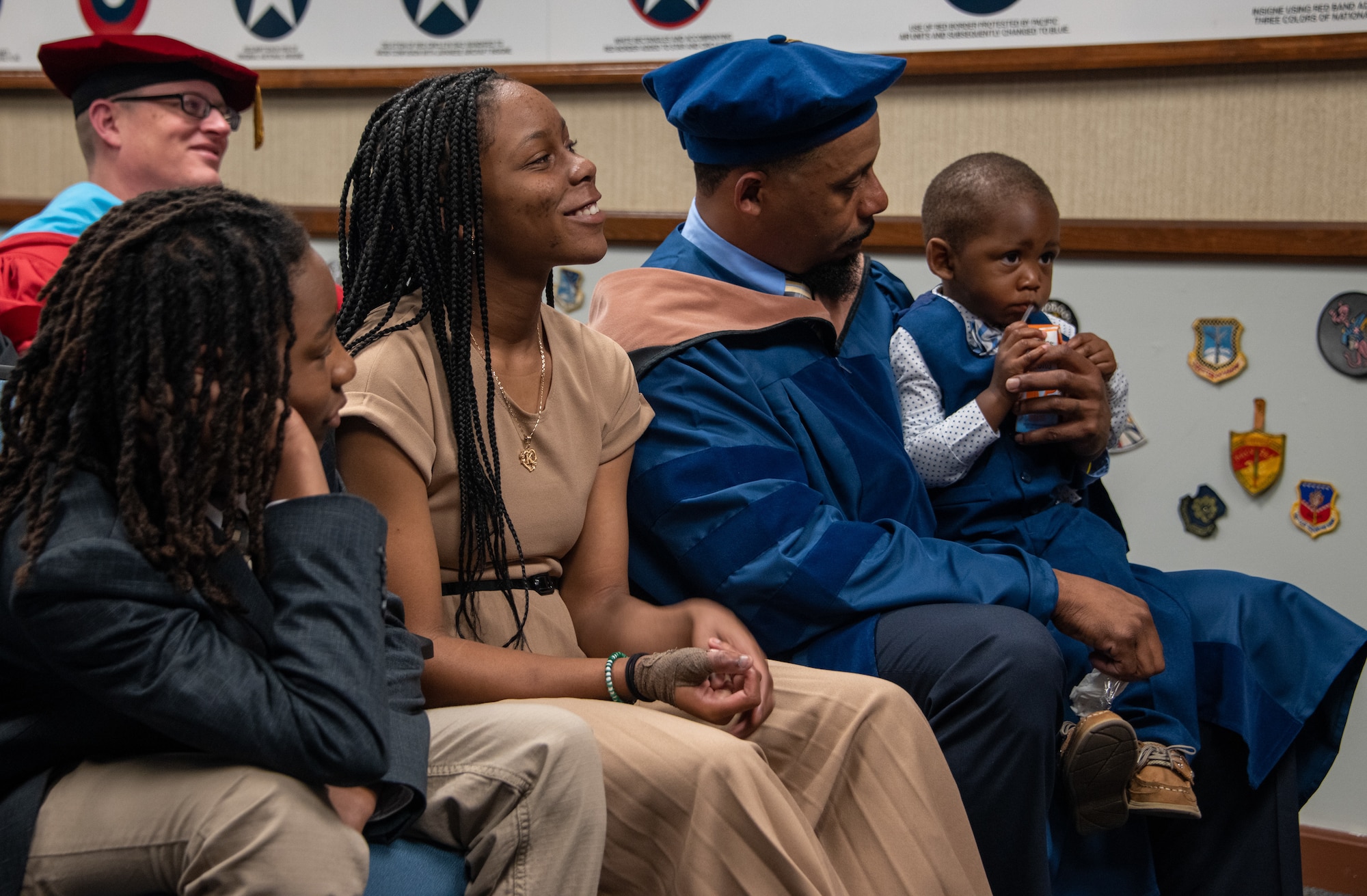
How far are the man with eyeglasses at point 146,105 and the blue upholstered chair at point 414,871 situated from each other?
6.33 feet

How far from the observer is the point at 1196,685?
2.00 m

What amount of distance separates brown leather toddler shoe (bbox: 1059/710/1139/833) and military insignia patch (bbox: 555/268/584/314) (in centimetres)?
168

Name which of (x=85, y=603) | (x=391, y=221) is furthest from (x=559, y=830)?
(x=391, y=221)

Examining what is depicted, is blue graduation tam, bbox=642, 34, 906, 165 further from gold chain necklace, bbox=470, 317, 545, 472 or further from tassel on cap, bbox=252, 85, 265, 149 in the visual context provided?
tassel on cap, bbox=252, 85, 265, 149

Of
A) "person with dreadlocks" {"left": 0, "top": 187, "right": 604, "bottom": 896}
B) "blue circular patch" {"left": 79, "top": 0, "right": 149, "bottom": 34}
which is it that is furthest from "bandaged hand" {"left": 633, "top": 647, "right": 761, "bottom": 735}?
"blue circular patch" {"left": 79, "top": 0, "right": 149, "bottom": 34}

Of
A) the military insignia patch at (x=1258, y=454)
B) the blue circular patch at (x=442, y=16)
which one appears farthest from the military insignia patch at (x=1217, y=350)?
the blue circular patch at (x=442, y=16)

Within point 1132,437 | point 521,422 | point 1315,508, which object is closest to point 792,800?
point 521,422

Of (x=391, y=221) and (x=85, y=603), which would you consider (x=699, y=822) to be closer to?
(x=85, y=603)

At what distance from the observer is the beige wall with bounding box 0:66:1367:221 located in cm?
246

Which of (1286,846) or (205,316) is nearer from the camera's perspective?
(205,316)

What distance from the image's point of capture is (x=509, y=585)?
1.63 meters

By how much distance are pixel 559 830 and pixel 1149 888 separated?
1.14m

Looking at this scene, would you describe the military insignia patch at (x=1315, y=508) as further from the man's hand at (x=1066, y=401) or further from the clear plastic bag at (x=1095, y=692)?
the clear plastic bag at (x=1095, y=692)

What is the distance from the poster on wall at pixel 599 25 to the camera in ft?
8.14
